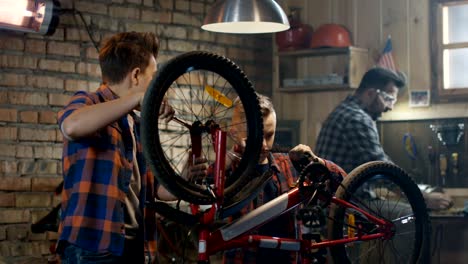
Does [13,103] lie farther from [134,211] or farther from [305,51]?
[134,211]

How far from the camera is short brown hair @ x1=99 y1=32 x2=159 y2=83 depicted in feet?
7.87

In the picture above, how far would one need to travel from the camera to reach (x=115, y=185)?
229 centimetres

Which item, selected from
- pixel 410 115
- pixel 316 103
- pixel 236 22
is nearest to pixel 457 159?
pixel 410 115

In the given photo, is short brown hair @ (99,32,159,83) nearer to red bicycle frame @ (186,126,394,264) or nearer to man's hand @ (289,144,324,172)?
red bicycle frame @ (186,126,394,264)

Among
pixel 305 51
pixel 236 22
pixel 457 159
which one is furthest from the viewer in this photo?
pixel 305 51

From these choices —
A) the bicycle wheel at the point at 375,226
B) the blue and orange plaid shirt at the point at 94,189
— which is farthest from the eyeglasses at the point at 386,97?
the blue and orange plaid shirt at the point at 94,189

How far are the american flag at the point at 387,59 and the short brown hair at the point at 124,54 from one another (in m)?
3.51

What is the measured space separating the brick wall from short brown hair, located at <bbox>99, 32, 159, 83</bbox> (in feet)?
8.35

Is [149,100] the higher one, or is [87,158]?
[149,100]

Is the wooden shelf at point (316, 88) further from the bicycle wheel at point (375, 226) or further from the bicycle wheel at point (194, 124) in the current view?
the bicycle wheel at point (194, 124)

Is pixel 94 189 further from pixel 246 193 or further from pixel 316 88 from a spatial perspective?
pixel 316 88

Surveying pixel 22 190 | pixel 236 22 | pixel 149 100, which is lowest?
pixel 22 190

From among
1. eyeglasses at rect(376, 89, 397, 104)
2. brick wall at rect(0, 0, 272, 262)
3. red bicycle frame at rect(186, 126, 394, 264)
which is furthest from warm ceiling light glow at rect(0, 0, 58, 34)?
red bicycle frame at rect(186, 126, 394, 264)

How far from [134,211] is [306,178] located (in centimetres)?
62
